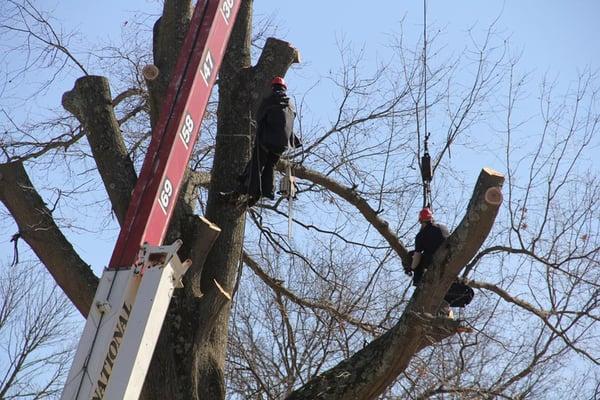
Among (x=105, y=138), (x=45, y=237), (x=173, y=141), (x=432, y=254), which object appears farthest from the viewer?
(x=432, y=254)

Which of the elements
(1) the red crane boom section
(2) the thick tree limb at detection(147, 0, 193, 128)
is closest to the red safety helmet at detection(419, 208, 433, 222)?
(2) the thick tree limb at detection(147, 0, 193, 128)

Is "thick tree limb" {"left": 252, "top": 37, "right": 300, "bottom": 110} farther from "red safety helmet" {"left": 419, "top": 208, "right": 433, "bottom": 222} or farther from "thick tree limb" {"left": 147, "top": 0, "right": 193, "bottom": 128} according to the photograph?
"red safety helmet" {"left": 419, "top": 208, "right": 433, "bottom": 222}

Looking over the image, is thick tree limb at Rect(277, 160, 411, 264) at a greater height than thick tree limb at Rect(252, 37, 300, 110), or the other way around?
thick tree limb at Rect(252, 37, 300, 110)

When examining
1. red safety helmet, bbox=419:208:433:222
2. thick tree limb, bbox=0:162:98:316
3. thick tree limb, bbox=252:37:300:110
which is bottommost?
thick tree limb, bbox=0:162:98:316

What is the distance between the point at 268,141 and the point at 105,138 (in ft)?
4.43

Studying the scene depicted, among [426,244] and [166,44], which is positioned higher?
[166,44]

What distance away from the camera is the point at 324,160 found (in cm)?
974

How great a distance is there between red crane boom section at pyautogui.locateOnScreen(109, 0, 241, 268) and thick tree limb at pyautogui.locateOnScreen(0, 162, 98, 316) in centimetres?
190

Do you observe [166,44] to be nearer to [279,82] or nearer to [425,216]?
[279,82]

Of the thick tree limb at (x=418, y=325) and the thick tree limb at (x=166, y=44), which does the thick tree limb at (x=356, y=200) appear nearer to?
the thick tree limb at (x=166, y=44)

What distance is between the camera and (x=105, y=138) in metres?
7.65

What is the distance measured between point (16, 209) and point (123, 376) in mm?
3352

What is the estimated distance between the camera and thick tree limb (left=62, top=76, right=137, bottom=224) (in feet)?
24.5

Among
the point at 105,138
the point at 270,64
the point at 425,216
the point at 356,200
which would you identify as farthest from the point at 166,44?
the point at 425,216
